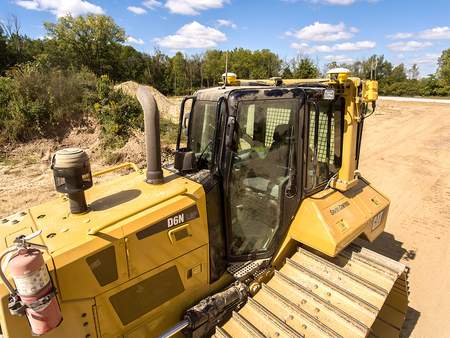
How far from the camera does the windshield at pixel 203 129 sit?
10.2ft

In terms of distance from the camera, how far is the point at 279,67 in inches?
2172

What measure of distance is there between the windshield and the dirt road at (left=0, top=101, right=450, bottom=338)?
3.28 meters

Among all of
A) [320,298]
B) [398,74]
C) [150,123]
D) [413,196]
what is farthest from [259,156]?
[398,74]

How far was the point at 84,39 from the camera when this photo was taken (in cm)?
3672

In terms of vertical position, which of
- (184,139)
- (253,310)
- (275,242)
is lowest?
(253,310)

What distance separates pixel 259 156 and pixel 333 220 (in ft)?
3.36

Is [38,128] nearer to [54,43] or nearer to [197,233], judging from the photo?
[197,233]

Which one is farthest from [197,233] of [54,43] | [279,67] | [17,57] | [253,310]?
[279,67]

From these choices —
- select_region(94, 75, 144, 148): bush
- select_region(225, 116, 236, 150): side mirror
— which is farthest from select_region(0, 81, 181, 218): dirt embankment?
Answer: select_region(225, 116, 236, 150): side mirror

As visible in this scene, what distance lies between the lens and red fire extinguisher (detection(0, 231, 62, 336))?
68.8 inches

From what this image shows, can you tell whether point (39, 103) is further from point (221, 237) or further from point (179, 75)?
point (179, 75)

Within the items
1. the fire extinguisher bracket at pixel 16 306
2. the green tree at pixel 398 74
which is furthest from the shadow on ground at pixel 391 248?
the green tree at pixel 398 74

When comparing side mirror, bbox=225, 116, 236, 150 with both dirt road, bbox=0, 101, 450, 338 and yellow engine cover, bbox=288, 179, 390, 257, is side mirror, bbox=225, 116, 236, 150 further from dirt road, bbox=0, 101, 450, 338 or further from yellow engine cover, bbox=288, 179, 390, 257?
dirt road, bbox=0, 101, 450, 338

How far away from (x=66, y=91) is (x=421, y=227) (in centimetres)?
1308
